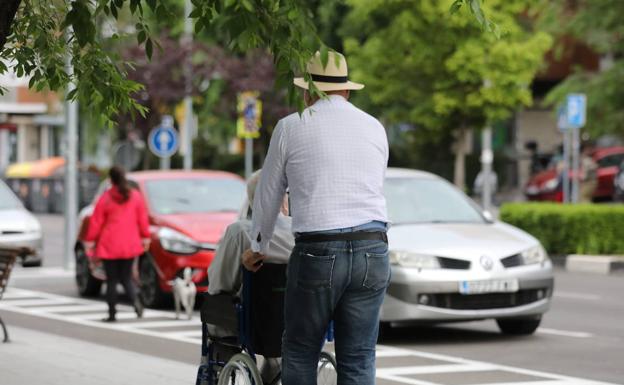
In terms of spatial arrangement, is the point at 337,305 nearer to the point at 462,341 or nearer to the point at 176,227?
the point at 462,341

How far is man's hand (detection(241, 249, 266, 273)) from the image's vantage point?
659 cm

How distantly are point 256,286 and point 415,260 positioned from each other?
5896mm

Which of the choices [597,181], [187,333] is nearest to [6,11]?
[187,333]

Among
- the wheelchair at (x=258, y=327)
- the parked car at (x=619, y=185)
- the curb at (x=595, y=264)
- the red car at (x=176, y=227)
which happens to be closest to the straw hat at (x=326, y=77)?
the wheelchair at (x=258, y=327)

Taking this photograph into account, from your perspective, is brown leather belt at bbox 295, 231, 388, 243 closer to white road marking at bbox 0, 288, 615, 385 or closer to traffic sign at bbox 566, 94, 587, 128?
white road marking at bbox 0, 288, 615, 385

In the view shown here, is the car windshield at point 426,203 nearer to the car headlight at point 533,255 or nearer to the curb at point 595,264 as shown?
the car headlight at point 533,255

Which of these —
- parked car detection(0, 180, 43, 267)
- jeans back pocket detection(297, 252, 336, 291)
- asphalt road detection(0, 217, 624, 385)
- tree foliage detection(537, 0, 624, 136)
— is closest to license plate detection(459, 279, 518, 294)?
asphalt road detection(0, 217, 624, 385)

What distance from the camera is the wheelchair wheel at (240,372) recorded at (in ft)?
21.9

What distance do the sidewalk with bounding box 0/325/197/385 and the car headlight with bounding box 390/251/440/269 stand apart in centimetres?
242

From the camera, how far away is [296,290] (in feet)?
20.1

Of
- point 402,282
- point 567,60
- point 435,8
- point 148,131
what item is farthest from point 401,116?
point 402,282

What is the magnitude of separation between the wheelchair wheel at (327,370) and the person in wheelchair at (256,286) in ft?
0.74

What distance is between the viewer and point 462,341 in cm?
1322

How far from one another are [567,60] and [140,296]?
144ft
